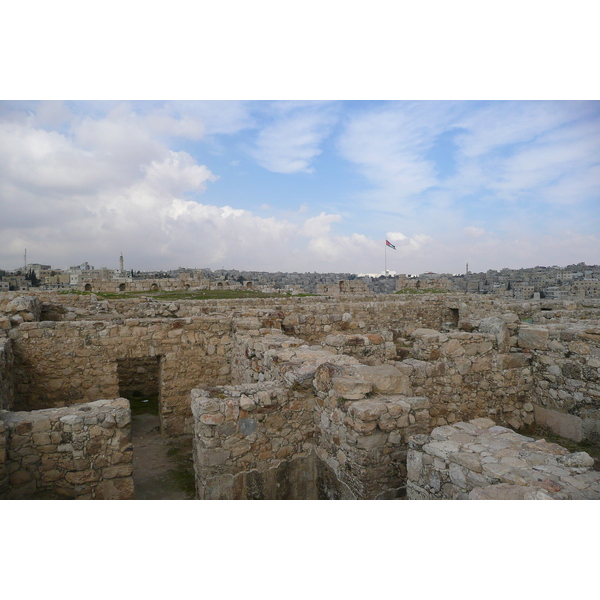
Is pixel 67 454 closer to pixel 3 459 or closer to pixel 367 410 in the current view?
pixel 3 459

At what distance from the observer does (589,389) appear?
5977 mm

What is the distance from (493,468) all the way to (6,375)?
6.64 m

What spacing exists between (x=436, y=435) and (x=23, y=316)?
7.82 m

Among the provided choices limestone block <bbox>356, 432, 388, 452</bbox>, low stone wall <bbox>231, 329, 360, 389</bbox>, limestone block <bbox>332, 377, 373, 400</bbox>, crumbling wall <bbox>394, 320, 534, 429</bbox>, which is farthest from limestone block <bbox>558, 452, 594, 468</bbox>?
crumbling wall <bbox>394, 320, 534, 429</bbox>

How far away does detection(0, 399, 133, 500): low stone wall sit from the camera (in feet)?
13.2

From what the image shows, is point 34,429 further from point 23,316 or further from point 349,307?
point 349,307

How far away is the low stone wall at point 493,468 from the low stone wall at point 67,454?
3.17 meters

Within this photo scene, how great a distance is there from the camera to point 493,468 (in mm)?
2912

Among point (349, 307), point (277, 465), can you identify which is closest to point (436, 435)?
point (277, 465)

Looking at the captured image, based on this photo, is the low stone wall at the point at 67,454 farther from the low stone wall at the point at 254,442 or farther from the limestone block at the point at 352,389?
the limestone block at the point at 352,389

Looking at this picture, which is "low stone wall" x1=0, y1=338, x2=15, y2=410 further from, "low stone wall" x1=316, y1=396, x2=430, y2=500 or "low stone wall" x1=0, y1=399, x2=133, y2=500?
"low stone wall" x1=316, y1=396, x2=430, y2=500

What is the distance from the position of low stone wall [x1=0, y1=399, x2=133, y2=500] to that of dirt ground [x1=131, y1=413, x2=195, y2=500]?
1.17 meters

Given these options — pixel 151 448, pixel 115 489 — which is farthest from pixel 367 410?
pixel 151 448

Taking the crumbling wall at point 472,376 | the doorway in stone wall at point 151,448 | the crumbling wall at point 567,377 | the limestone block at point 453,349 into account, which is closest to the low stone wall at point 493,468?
the crumbling wall at point 472,376
